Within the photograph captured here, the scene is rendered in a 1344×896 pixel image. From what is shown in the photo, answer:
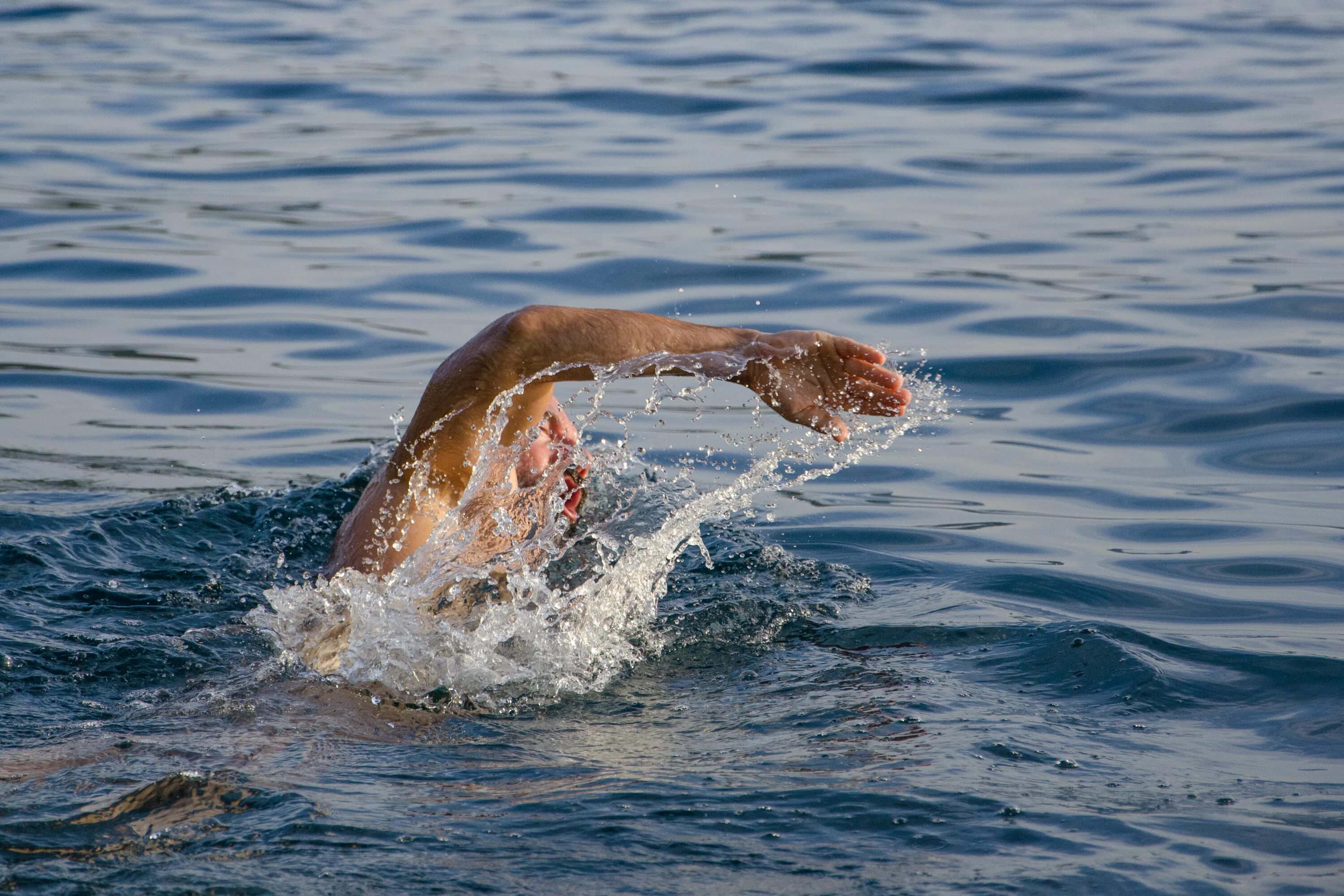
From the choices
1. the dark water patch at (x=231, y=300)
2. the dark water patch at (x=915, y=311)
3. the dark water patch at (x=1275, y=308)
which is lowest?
the dark water patch at (x=231, y=300)

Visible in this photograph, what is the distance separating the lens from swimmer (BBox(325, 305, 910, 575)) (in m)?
4.25

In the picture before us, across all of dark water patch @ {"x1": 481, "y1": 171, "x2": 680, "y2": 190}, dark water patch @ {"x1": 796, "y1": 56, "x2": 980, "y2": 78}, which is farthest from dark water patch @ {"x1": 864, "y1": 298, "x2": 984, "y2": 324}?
dark water patch @ {"x1": 796, "y1": 56, "x2": 980, "y2": 78}

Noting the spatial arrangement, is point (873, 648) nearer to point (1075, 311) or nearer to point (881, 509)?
point (881, 509)

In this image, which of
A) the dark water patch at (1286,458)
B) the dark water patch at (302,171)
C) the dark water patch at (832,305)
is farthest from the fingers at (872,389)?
the dark water patch at (302,171)

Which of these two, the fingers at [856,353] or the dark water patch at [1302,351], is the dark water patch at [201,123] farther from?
the fingers at [856,353]

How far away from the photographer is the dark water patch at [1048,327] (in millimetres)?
8031

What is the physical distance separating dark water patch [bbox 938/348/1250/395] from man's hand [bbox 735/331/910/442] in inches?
129

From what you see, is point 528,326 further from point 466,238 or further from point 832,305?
point 466,238

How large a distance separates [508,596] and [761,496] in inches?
68.8

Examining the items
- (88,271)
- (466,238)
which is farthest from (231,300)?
(466,238)

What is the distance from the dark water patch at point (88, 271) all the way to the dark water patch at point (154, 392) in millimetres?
1598

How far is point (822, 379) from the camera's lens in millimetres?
4270

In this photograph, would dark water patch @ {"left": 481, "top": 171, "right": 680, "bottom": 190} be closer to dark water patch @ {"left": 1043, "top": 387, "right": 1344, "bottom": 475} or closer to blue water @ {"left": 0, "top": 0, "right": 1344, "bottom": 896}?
blue water @ {"left": 0, "top": 0, "right": 1344, "bottom": 896}

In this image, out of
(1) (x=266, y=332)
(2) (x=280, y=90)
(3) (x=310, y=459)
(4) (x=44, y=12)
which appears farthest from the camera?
(4) (x=44, y=12)
